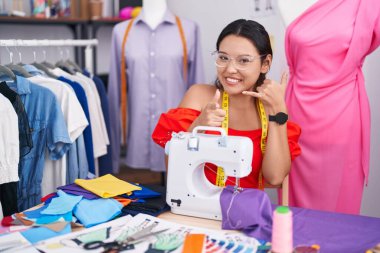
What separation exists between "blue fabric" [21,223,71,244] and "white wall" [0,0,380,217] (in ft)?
6.82

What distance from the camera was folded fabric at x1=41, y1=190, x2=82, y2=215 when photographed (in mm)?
1576

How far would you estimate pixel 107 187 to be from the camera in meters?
1.73

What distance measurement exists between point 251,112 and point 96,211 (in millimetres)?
863

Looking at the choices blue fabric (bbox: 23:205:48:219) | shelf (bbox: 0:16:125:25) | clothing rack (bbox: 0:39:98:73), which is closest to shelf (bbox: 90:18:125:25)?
shelf (bbox: 0:16:125:25)

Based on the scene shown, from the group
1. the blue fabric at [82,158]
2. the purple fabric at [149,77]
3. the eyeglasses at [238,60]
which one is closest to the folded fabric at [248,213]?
the eyeglasses at [238,60]

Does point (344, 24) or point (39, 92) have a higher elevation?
point (344, 24)

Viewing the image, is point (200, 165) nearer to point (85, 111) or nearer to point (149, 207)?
point (149, 207)

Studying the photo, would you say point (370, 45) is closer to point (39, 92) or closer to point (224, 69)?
point (224, 69)

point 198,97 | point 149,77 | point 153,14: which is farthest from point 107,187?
point 153,14

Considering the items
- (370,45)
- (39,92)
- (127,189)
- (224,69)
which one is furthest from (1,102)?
(370,45)

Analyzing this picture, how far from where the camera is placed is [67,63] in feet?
10.2

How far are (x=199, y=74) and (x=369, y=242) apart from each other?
82.9 inches

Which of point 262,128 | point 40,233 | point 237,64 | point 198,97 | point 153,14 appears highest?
point 153,14

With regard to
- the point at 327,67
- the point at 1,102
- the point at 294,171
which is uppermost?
the point at 327,67
